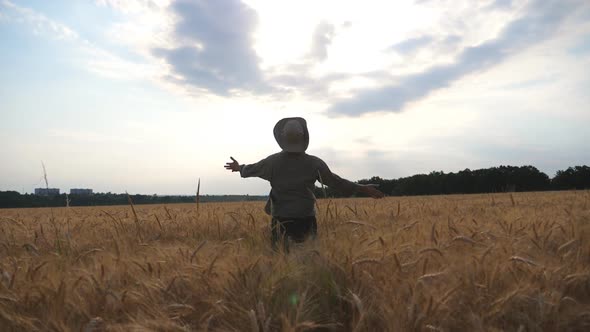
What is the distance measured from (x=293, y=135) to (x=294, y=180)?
1.37 ft

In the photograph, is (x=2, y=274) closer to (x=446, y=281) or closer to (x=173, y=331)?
(x=173, y=331)

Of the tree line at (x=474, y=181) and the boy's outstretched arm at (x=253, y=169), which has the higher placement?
the tree line at (x=474, y=181)

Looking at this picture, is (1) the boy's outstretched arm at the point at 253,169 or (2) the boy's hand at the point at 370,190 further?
(1) the boy's outstretched arm at the point at 253,169

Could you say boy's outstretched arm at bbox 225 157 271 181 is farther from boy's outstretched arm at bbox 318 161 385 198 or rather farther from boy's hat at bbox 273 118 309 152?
boy's outstretched arm at bbox 318 161 385 198

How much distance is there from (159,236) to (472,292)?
10.4 ft

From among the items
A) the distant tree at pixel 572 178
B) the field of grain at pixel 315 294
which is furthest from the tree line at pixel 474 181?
the field of grain at pixel 315 294

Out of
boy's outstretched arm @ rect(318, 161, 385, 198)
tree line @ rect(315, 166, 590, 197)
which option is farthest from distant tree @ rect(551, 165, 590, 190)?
boy's outstretched arm @ rect(318, 161, 385, 198)

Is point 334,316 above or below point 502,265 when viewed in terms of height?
below

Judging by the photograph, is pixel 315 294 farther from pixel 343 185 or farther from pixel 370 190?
pixel 343 185

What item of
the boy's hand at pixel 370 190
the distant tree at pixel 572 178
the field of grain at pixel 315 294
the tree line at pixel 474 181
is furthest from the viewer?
the tree line at pixel 474 181

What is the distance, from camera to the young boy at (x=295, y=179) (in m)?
3.63

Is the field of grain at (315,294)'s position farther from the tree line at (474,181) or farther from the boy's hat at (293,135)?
the tree line at (474,181)

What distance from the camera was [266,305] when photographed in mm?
1492

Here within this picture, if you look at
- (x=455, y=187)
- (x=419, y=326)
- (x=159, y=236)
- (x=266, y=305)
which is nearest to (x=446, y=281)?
(x=419, y=326)
